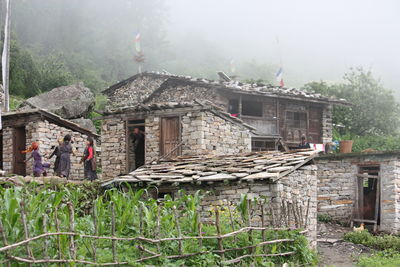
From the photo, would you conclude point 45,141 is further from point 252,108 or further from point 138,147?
point 252,108

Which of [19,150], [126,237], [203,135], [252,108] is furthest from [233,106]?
[126,237]

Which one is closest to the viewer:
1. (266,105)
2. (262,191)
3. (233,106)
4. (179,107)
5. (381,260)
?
(262,191)

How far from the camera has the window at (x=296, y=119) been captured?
74.5 ft

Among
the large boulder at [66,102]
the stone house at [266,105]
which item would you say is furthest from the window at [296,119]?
the large boulder at [66,102]

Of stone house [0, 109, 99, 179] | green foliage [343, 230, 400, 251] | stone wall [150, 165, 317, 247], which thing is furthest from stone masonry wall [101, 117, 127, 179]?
green foliage [343, 230, 400, 251]

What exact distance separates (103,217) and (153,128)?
8376 millimetres

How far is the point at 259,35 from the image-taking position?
258 feet

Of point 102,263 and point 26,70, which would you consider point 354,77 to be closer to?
point 26,70

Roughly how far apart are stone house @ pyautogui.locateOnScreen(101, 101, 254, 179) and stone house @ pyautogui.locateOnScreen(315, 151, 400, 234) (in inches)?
111

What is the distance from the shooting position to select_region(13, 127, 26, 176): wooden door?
1488 centimetres

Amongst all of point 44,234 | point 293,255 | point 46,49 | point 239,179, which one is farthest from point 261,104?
point 46,49

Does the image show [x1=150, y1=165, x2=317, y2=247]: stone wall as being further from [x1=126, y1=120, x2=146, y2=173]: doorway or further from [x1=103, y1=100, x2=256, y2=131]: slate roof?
[x1=126, y1=120, x2=146, y2=173]: doorway

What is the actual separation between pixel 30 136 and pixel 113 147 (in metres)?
2.42

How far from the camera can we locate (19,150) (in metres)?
15.1
